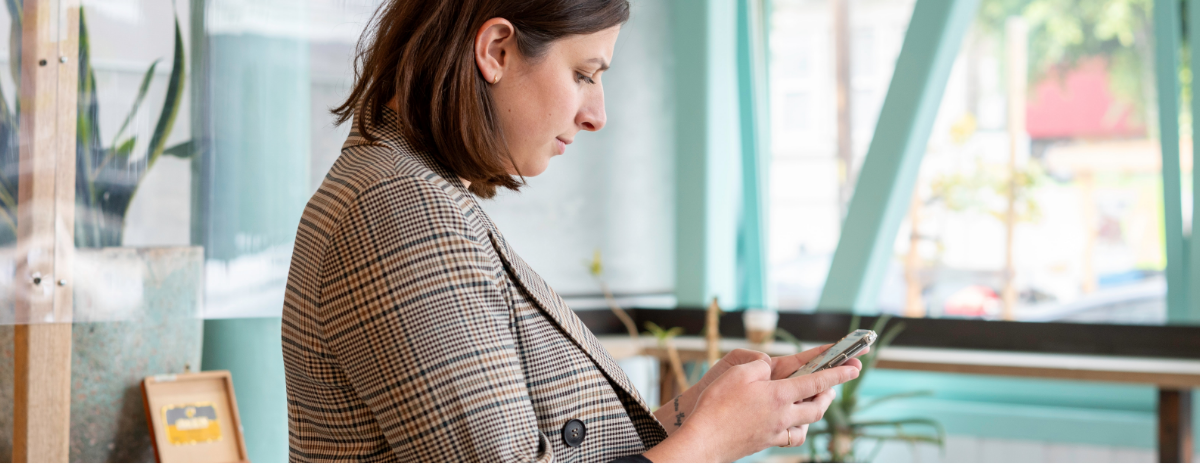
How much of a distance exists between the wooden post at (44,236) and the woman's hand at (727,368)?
85 cm

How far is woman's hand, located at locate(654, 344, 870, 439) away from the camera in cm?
100

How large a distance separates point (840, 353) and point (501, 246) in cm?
38

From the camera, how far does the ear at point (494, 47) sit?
2.75 feet

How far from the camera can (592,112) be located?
923mm

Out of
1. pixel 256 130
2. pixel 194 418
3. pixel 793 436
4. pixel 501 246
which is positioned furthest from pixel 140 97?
pixel 793 436

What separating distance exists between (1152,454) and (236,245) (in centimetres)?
311

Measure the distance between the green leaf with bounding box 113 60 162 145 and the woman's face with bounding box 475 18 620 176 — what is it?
31.7 inches

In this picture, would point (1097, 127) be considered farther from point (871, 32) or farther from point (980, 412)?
point (980, 412)

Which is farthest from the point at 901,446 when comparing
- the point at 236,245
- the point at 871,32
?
the point at 236,245

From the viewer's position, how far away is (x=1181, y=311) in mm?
3014

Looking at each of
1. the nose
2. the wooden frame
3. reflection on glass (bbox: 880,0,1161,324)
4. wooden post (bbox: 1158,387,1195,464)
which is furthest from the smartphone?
reflection on glass (bbox: 880,0,1161,324)

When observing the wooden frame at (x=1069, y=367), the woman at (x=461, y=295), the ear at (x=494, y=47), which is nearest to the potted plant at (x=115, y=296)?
the woman at (x=461, y=295)

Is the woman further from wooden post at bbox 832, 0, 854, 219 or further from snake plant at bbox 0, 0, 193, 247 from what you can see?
wooden post at bbox 832, 0, 854, 219

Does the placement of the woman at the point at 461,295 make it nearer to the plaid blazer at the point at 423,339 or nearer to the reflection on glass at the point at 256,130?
the plaid blazer at the point at 423,339
